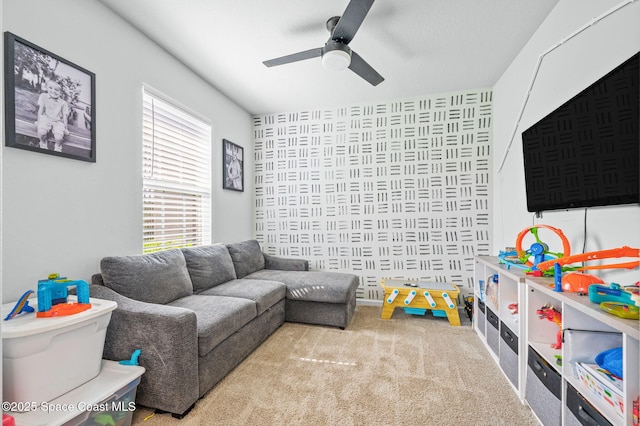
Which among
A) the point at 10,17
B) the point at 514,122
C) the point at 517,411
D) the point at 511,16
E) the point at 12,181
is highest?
the point at 511,16

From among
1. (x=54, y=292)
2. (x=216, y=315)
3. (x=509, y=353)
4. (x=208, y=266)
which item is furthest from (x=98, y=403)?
(x=509, y=353)

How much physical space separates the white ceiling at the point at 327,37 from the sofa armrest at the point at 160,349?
205 centimetres

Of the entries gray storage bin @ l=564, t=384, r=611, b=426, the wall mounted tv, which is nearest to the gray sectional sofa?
gray storage bin @ l=564, t=384, r=611, b=426

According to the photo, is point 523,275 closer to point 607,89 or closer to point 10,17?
point 607,89

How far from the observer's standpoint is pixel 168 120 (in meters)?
2.71

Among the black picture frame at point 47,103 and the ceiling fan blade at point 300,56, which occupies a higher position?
the ceiling fan blade at point 300,56

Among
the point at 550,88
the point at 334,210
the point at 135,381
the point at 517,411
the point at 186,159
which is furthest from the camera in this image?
the point at 334,210

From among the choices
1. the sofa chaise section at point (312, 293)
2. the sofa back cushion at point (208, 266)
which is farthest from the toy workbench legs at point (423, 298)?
the sofa back cushion at point (208, 266)

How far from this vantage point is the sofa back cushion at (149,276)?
1939 mm

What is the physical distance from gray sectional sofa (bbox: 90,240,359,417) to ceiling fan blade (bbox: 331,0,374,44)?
1.96 m

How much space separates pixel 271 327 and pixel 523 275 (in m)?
1.98

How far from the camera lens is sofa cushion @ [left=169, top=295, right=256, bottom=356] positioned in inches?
71.6

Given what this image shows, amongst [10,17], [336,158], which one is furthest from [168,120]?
[336,158]

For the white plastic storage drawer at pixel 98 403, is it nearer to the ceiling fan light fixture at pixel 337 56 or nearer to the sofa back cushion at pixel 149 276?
the sofa back cushion at pixel 149 276
